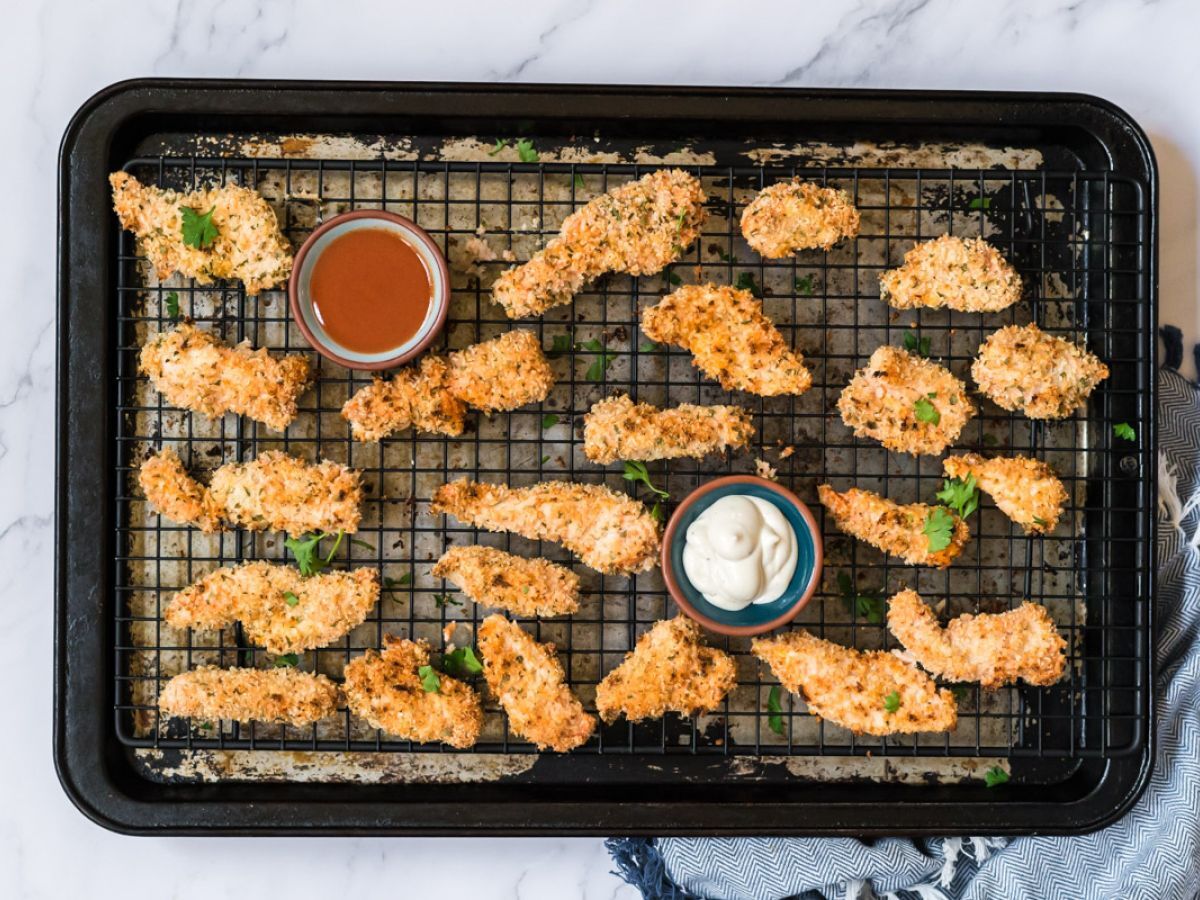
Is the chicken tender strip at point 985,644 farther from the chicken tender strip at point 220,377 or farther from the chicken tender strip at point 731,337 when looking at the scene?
the chicken tender strip at point 220,377

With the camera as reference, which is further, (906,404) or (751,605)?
(906,404)

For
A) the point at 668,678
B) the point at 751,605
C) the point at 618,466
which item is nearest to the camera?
the point at 751,605

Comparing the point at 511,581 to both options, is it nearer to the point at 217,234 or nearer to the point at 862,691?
the point at 862,691

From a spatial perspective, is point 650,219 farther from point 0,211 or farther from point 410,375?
point 0,211

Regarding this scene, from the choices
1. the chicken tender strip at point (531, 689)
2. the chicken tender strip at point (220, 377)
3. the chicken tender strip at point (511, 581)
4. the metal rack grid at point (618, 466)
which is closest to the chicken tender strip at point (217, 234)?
the metal rack grid at point (618, 466)

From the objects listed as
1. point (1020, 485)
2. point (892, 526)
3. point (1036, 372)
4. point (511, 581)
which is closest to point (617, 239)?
point (511, 581)

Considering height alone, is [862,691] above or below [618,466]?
below

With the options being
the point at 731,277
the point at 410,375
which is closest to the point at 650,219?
the point at 731,277
